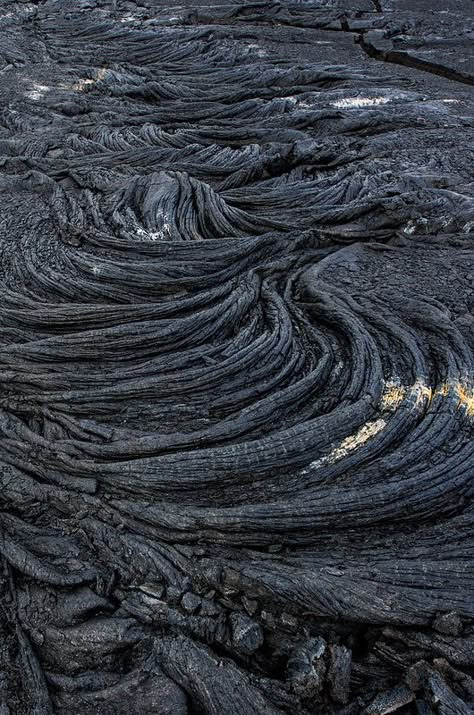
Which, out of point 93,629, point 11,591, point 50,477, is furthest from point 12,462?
point 93,629

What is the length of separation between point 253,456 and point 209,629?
61.0 inches

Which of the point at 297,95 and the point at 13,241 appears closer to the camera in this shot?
the point at 13,241

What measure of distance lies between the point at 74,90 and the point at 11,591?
546 inches

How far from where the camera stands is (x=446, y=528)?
5215mm

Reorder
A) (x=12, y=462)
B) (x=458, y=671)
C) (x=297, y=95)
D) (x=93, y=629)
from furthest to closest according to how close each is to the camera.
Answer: (x=297, y=95) < (x=12, y=462) < (x=93, y=629) < (x=458, y=671)

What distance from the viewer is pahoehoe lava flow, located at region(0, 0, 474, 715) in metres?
4.53

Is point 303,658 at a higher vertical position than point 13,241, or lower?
lower

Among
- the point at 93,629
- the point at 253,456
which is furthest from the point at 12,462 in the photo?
the point at 253,456

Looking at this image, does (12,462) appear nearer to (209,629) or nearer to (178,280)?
(209,629)

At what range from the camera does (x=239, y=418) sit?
19.9 ft

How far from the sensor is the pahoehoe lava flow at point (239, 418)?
453 centimetres

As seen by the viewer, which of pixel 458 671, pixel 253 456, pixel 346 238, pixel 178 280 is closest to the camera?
pixel 458 671

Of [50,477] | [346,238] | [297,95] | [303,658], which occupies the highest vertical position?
[297,95]

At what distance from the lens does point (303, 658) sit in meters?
4.45
